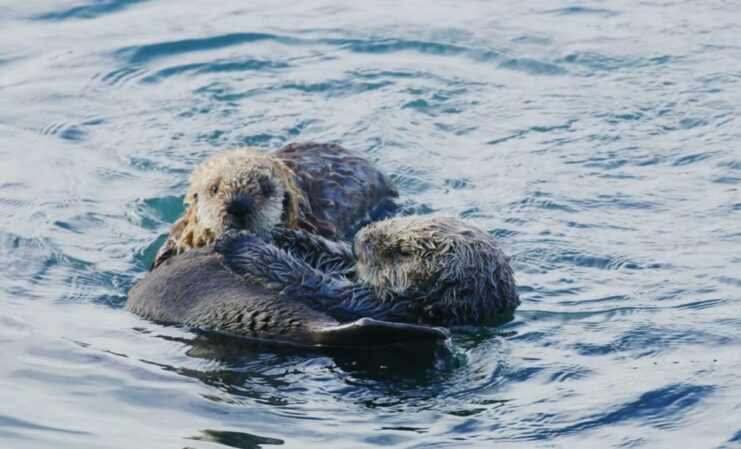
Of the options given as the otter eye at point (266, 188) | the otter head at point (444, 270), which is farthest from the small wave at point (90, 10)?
the otter head at point (444, 270)

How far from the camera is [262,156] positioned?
767 centimetres

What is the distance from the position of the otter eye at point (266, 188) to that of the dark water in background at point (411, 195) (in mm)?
985

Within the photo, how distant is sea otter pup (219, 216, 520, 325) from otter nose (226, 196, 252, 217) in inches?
7.1

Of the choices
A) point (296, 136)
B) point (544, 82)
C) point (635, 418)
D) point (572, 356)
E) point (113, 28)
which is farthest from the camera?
point (113, 28)

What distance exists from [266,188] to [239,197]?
0.32m

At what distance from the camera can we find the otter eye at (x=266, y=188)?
285 inches

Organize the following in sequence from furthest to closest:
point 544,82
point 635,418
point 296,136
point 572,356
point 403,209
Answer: point 544,82
point 296,136
point 403,209
point 572,356
point 635,418

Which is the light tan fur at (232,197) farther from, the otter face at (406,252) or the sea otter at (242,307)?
the otter face at (406,252)

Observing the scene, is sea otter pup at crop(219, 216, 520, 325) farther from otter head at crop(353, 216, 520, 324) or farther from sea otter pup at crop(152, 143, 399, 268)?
sea otter pup at crop(152, 143, 399, 268)

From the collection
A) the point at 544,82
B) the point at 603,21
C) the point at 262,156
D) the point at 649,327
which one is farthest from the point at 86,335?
the point at 603,21

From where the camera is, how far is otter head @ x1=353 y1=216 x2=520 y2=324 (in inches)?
260

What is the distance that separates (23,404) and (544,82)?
6755mm

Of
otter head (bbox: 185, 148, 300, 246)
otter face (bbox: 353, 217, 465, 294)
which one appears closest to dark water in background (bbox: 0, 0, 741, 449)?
otter face (bbox: 353, 217, 465, 294)

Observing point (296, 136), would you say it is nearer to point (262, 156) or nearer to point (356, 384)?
point (262, 156)
